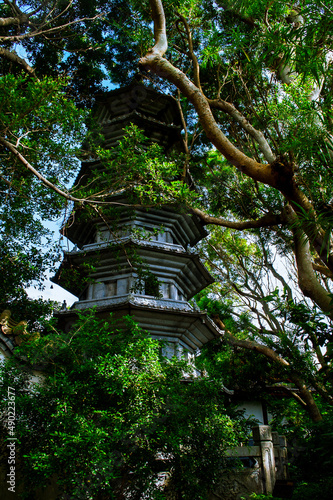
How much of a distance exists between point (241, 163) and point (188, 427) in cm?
358

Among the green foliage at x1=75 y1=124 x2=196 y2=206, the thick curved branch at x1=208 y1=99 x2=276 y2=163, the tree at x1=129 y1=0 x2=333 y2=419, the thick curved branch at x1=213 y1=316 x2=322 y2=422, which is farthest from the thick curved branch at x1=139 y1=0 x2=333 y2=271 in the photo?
the thick curved branch at x1=213 y1=316 x2=322 y2=422

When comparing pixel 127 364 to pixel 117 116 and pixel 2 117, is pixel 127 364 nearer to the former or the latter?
pixel 2 117

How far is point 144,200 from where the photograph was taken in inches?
283

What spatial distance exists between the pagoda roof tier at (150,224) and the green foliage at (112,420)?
4.51m

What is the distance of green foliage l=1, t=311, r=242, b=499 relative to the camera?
431cm

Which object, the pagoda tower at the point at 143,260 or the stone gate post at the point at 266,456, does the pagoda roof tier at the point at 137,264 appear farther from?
the stone gate post at the point at 266,456

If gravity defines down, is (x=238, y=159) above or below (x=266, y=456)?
above

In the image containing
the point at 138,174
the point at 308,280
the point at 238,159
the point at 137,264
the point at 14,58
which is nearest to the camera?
the point at 308,280

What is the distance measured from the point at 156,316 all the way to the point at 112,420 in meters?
3.39

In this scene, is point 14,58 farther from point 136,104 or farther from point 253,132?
point 253,132

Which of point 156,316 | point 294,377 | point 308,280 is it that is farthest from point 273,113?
point 294,377

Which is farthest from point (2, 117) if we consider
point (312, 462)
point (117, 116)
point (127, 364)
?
point (312, 462)

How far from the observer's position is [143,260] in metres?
7.80

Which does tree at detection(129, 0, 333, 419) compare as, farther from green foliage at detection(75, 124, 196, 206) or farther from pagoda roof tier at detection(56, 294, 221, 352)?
pagoda roof tier at detection(56, 294, 221, 352)
